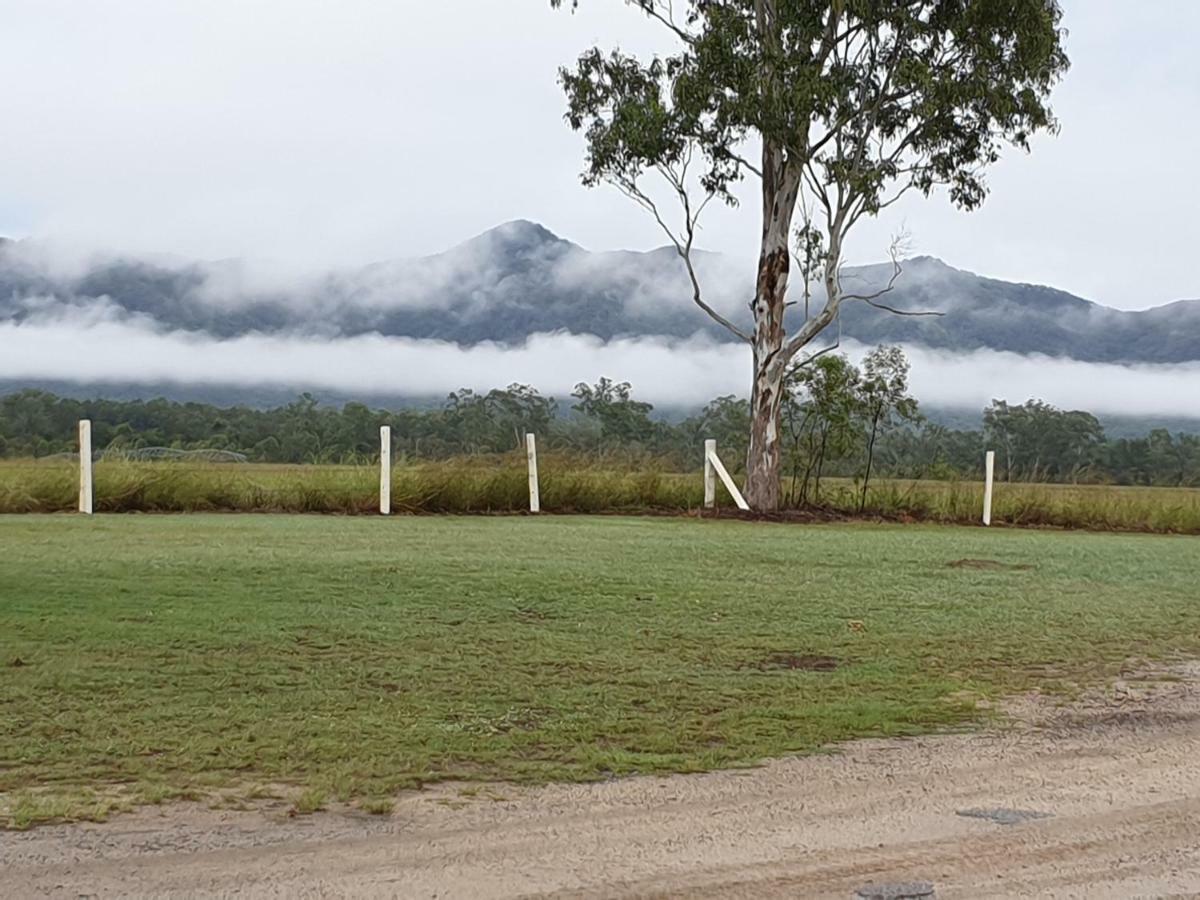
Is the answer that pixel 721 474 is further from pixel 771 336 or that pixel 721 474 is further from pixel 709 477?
pixel 771 336

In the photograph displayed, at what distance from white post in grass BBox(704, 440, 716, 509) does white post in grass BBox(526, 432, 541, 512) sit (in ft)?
8.92

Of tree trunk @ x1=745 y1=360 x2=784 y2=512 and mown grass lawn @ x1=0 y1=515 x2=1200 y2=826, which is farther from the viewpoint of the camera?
tree trunk @ x1=745 y1=360 x2=784 y2=512

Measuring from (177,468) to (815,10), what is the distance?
11.1 metres

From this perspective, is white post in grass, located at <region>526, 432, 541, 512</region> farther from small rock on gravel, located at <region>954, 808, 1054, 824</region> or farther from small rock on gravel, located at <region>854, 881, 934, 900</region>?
small rock on gravel, located at <region>854, 881, 934, 900</region>

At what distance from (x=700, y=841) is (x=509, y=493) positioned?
50.5 feet

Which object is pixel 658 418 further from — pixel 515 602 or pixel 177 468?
pixel 515 602

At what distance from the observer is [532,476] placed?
1886 cm

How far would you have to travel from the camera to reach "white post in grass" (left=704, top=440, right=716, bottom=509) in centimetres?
2022

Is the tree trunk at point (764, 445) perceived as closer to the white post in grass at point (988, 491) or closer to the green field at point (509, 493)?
the green field at point (509, 493)

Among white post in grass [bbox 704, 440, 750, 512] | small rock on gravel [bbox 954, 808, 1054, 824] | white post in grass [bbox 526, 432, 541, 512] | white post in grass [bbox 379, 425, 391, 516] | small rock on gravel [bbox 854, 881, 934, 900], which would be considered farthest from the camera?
white post in grass [bbox 704, 440, 750, 512]

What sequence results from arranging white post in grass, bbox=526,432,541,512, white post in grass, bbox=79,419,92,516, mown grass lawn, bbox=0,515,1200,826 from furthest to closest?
white post in grass, bbox=526,432,541,512 → white post in grass, bbox=79,419,92,516 → mown grass lawn, bbox=0,515,1200,826

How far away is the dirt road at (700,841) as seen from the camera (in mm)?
3213

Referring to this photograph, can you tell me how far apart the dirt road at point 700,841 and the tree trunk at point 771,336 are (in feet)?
52.9

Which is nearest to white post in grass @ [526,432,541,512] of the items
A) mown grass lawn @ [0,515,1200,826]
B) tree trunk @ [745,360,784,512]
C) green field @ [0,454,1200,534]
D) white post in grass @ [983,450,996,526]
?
green field @ [0,454,1200,534]
